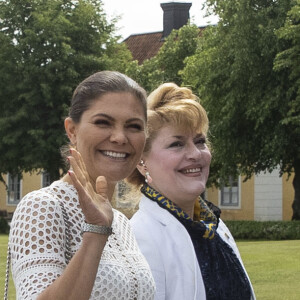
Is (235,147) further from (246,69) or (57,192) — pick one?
(57,192)

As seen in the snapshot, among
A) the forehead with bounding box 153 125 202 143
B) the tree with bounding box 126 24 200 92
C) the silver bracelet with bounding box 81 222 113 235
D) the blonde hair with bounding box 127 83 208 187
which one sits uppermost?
the blonde hair with bounding box 127 83 208 187

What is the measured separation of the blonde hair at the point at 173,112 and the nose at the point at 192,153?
9cm

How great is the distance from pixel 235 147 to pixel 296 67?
516 centimetres

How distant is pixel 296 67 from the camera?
30.2m

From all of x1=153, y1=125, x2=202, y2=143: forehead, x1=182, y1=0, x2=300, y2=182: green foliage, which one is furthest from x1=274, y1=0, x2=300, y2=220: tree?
x1=153, y1=125, x2=202, y2=143: forehead

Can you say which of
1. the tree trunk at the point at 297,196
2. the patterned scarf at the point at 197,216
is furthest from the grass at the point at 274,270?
the tree trunk at the point at 297,196

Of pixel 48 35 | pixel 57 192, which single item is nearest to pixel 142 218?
pixel 57 192

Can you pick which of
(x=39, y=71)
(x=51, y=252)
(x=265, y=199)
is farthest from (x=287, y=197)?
(x=51, y=252)

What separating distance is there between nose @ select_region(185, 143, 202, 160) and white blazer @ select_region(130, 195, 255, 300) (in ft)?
1.01

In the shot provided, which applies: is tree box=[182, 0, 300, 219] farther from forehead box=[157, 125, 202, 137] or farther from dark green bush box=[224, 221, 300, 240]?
forehead box=[157, 125, 202, 137]

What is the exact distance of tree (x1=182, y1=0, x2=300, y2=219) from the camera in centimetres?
3172

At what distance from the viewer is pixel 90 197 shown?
272cm

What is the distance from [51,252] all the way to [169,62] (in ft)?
133

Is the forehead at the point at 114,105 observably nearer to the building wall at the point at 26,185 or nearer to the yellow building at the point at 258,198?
the yellow building at the point at 258,198
